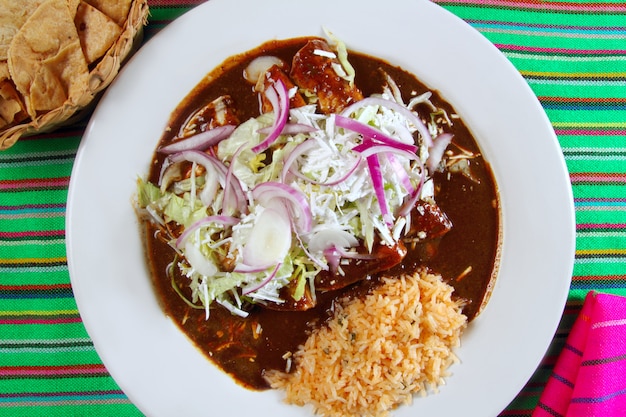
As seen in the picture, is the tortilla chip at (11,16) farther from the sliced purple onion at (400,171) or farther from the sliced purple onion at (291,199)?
the sliced purple onion at (400,171)

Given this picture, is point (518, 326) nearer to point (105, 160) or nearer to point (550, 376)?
point (550, 376)

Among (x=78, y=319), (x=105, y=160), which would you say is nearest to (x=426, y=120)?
(x=105, y=160)

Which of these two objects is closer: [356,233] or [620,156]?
[356,233]

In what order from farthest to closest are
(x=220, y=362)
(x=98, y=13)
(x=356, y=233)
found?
(x=220, y=362) → (x=356, y=233) → (x=98, y=13)

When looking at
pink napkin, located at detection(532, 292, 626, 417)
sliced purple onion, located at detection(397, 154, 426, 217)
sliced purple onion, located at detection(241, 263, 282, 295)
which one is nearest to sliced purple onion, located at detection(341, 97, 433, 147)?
sliced purple onion, located at detection(397, 154, 426, 217)

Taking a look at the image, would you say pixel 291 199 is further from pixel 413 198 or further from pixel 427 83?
pixel 427 83
